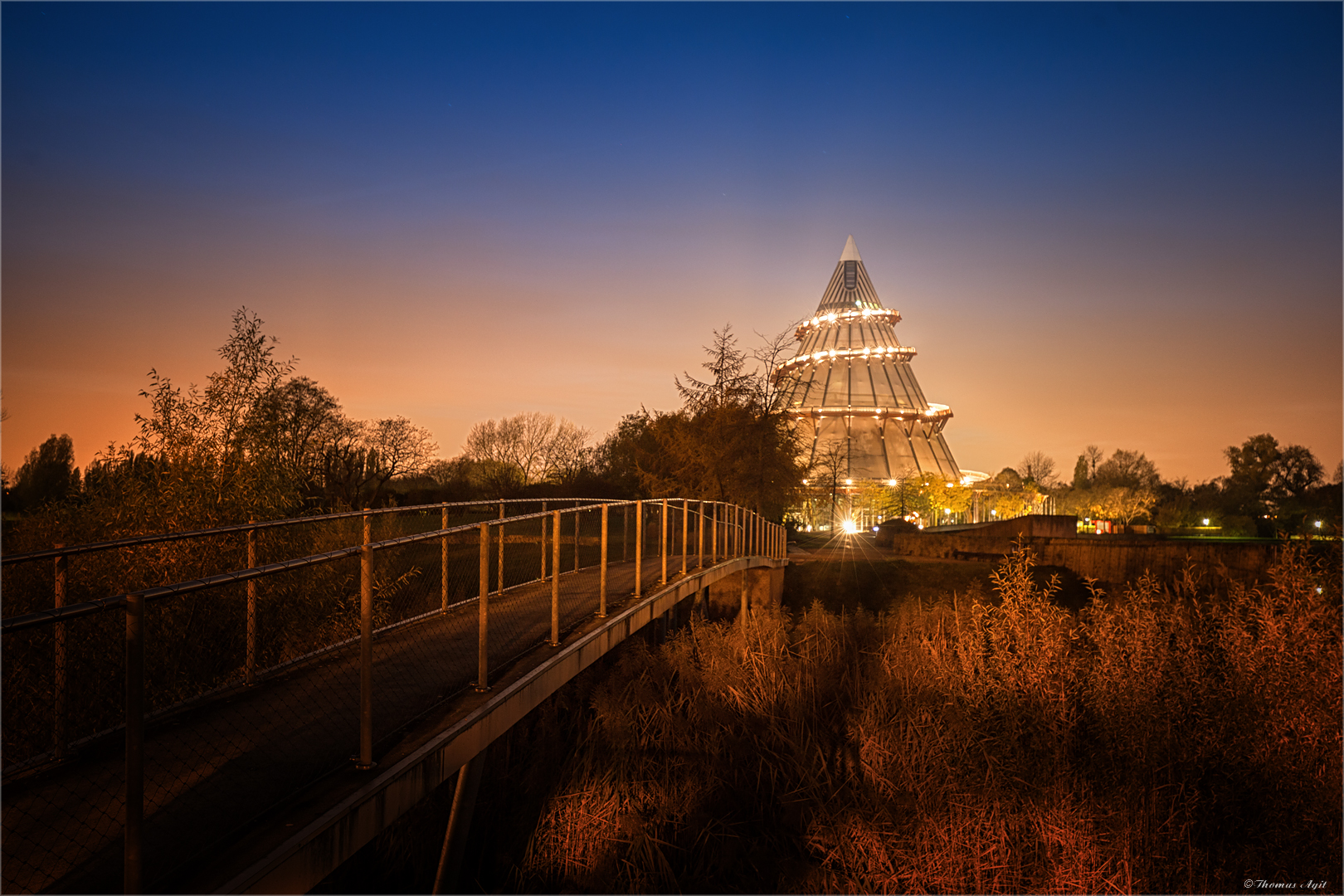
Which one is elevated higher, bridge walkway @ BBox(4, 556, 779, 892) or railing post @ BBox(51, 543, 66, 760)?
railing post @ BBox(51, 543, 66, 760)

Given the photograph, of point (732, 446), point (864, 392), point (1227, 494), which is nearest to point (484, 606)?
point (732, 446)

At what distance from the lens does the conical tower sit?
84.4 m

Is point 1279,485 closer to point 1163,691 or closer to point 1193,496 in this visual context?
point 1193,496

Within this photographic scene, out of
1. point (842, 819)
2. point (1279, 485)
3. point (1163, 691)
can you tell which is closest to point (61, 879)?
point (842, 819)

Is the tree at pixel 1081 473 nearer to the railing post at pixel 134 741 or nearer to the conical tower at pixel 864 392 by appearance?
the conical tower at pixel 864 392

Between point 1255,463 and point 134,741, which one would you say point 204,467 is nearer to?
point 134,741

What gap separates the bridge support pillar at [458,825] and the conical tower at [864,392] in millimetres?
73193

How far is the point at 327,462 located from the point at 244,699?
24.4 meters

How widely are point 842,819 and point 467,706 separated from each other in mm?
4467

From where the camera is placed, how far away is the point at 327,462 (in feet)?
92.3

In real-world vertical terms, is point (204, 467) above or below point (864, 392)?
below

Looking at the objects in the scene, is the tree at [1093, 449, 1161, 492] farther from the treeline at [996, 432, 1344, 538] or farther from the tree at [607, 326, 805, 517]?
the tree at [607, 326, 805, 517]

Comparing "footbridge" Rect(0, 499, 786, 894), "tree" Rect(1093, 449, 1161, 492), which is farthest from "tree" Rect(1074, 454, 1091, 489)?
"footbridge" Rect(0, 499, 786, 894)

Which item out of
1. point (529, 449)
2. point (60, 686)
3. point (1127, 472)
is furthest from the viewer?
point (1127, 472)
